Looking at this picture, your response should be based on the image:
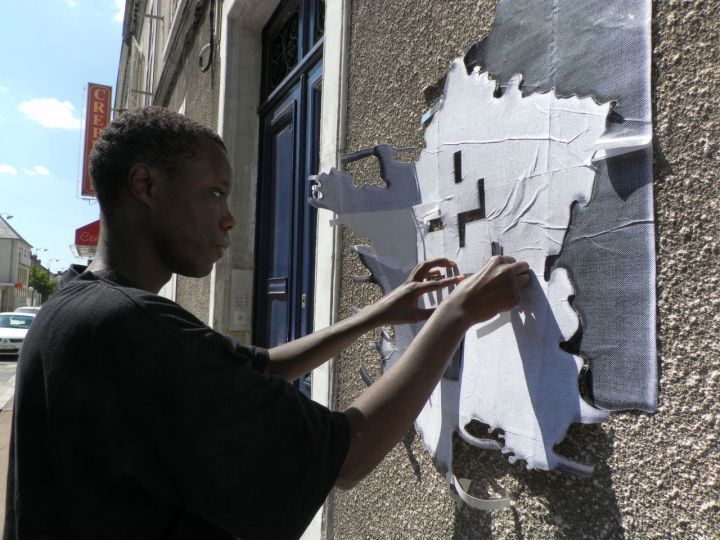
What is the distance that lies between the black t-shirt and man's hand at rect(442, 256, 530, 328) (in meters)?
0.34

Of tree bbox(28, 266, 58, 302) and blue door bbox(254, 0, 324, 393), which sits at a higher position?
tree bbox(28, 266, 58, 302)

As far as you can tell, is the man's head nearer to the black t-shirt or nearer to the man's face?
the man's face

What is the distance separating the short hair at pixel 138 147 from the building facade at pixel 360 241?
31.4 inches

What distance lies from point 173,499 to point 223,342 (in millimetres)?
269

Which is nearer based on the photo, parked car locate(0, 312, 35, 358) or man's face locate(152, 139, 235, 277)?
man's face locate(152, 139, 235, 277)

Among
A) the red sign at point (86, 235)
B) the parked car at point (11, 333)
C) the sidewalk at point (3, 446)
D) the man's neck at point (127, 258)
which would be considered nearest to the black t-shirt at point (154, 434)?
the man's neck at point (127, 258)

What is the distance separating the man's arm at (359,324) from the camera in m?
1.54

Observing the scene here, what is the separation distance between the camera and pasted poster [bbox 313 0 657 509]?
3.70 ft

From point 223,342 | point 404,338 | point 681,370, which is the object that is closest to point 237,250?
point 404,338

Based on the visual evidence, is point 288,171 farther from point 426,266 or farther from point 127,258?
point 127,258

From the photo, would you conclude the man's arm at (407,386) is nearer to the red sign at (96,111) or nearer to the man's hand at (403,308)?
the man's hand at (403,308)

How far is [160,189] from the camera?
1.17 m

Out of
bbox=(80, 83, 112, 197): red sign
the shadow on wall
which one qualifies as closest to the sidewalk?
the shadow on wall

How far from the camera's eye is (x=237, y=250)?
13.2 ft
